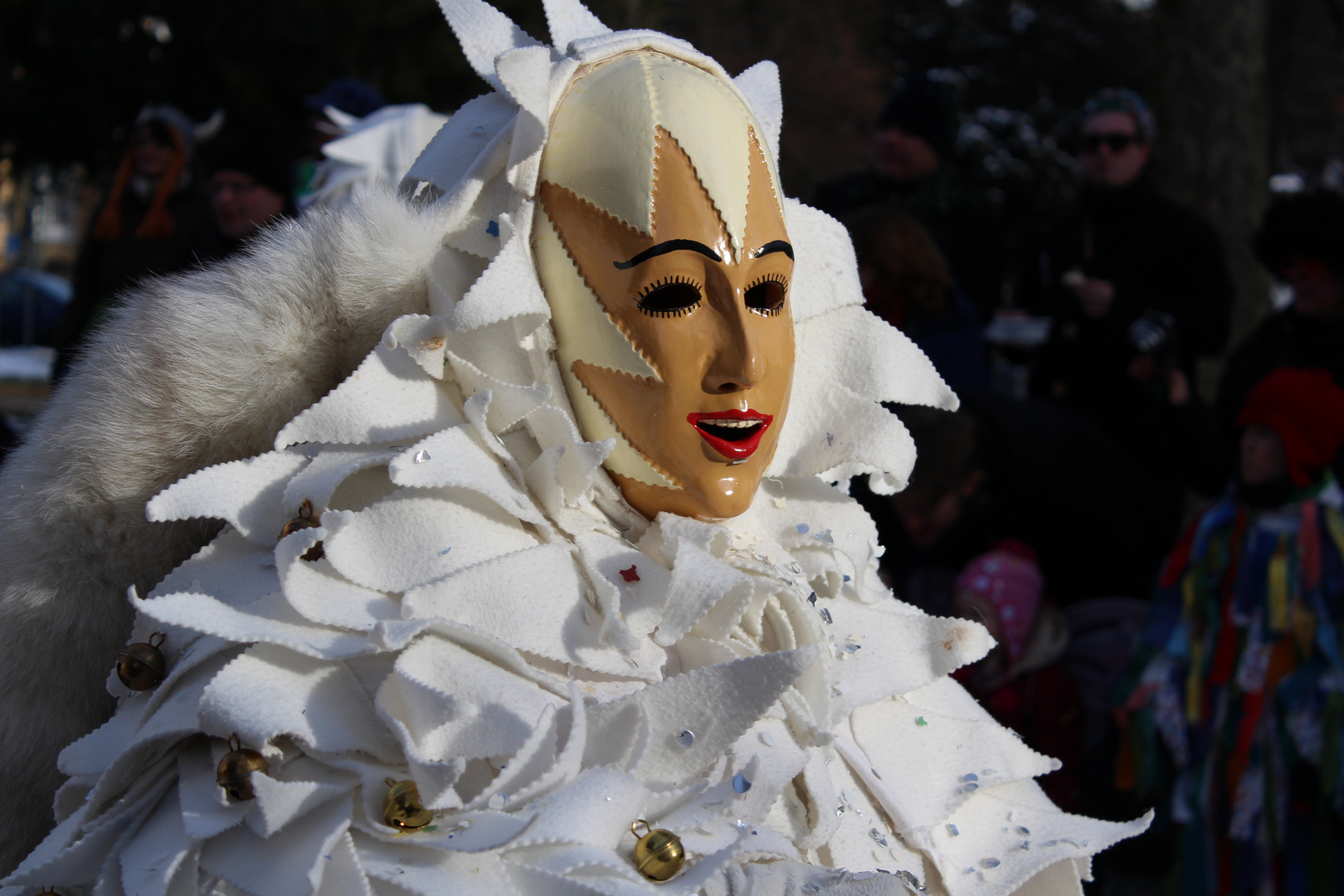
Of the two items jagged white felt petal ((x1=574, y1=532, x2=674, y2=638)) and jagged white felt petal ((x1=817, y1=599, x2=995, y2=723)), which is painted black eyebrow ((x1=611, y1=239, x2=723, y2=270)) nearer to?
jagged white felt petal ((x1=574, y1=532, x2=674, y2=638))

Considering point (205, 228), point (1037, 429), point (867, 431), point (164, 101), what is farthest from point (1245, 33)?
point (164, 101)

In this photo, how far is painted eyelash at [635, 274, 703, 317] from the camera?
1.59m

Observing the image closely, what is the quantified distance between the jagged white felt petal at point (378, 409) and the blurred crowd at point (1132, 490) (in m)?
1.72

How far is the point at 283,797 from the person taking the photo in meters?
1.26

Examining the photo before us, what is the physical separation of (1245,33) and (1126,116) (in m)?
3.14

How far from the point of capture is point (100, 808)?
1354 millimetres

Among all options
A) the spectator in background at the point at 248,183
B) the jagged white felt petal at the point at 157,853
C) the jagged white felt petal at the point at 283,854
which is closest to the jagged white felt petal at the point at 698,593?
the jagged white felt petal at the point at 283,854

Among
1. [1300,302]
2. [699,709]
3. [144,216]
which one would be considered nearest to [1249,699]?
[1300,302]

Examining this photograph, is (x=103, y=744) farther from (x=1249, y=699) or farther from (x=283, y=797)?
(x=1249, y=699)

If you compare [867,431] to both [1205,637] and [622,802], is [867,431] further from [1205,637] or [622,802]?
[1205,637]

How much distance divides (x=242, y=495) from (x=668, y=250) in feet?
1.96

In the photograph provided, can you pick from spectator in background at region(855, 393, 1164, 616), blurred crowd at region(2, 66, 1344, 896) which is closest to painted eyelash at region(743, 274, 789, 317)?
blurred crowd at region(2, 66, 1344, 896)

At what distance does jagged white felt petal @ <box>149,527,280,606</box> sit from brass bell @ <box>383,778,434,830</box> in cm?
30

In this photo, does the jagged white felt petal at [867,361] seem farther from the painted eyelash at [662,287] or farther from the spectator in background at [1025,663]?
the spectator in background at [1025,663]
